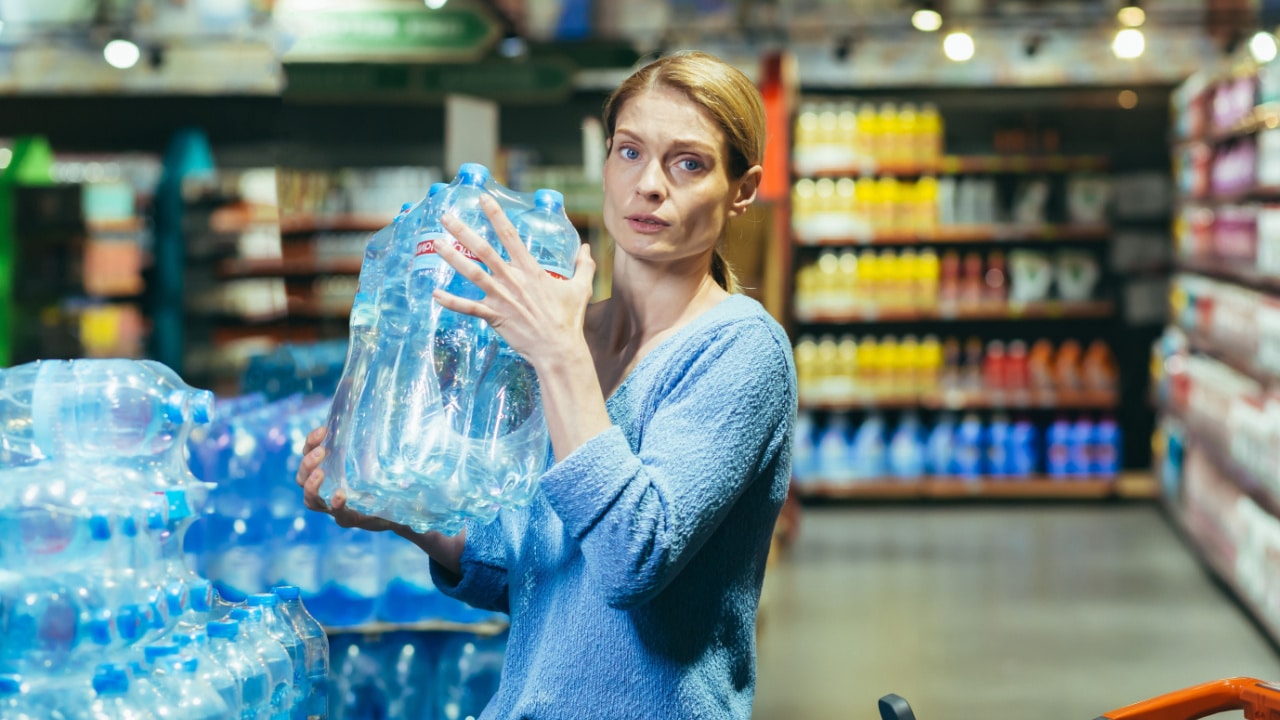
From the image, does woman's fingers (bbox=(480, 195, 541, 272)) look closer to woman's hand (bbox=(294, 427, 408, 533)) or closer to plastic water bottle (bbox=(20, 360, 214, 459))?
woman's hand (bbox=(294, 427, 408, 533))

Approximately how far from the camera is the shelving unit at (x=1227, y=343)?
5961 millimetres

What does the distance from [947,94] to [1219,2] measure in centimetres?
178

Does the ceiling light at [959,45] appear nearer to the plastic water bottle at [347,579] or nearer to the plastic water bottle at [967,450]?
the plastic water bottle at [967,450]

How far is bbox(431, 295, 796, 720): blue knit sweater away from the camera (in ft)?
4.77

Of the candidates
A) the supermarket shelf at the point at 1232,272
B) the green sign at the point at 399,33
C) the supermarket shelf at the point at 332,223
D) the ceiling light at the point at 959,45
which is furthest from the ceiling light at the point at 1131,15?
the supermarket shelf at the point at 332,223

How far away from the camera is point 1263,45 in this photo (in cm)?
863

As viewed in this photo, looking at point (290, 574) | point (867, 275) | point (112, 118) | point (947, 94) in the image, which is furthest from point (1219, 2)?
point (290, 574)

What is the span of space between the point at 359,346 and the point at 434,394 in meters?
0.12

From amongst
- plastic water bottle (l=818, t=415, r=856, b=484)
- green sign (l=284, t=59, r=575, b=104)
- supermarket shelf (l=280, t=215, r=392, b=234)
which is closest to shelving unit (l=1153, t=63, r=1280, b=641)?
plastic water bottle (l=818, t=415, r=856, b=484)

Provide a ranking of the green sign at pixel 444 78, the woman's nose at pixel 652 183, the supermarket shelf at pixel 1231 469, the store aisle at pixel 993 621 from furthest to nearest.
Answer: the supermarket shelf at pixel 1231 469 → the green sign at pixel 444 78 → the store aisle at pixel 993 621 → the woman's nose at pixel 652 183

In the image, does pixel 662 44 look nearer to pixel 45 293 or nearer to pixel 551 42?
pixel 551 42

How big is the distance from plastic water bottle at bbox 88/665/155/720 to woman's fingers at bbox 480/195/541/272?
0.78m

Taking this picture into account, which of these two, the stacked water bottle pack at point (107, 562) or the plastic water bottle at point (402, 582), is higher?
the stacked water bottle pack at point (107, 562)

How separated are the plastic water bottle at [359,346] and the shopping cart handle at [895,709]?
0.74 m
